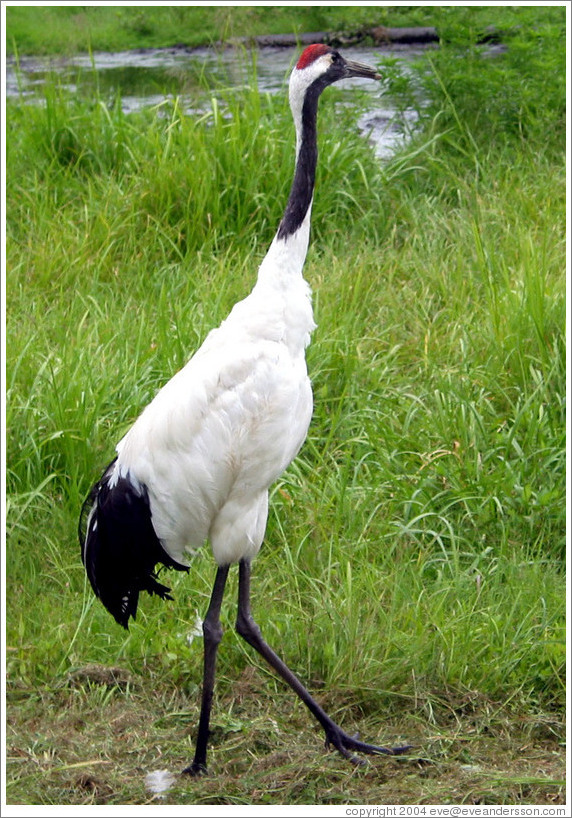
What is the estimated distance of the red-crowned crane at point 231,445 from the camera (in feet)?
10.7

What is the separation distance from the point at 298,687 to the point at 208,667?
30cm

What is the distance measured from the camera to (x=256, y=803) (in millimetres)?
3395

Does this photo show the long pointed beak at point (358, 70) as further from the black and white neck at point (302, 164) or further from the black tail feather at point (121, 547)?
the black tail feather at point (121, 547)

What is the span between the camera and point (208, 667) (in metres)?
3.53

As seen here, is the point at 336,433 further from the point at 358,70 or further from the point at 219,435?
the point at 358,70

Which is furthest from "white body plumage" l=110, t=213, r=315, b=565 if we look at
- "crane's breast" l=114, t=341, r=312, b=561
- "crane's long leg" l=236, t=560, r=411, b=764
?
"crane's long leg" l=236, t=560, r=411, b=764

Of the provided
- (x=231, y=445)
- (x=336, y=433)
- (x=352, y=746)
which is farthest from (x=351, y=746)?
(x=336, y=433)

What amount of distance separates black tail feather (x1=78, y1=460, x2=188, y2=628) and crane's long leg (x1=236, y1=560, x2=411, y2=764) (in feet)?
0.75

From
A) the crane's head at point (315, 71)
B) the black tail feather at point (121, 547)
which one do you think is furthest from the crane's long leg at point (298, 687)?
the crane's head at point (315, 71)

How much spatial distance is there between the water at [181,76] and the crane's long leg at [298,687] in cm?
377

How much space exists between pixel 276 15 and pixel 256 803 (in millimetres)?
7341

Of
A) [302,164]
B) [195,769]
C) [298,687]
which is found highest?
[302,164]

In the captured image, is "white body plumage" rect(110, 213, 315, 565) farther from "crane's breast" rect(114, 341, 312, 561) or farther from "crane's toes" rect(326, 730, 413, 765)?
"crane's toes" rect(326, 730, 413, 765)

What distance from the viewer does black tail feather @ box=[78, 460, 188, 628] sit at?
3.49 meters
